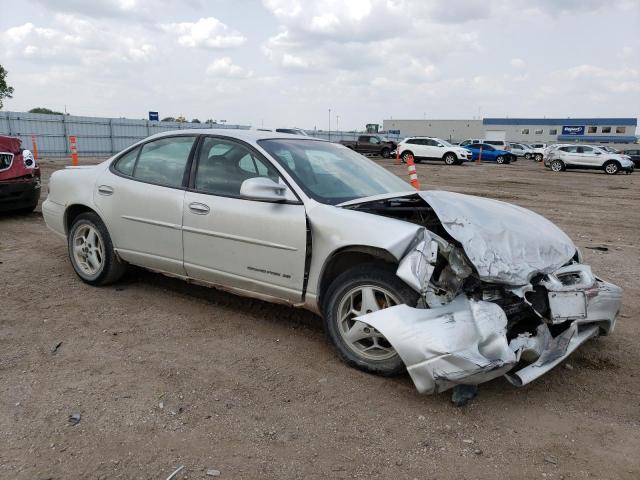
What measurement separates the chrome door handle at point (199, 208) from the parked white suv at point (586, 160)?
2924 centimetres

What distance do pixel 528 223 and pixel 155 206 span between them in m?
2.91

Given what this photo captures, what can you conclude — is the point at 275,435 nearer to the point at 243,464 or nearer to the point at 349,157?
the point at 243,464

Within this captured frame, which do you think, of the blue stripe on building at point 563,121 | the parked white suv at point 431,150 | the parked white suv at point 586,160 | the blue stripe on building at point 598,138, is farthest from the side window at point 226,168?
the blue stripe on building at point 563,121

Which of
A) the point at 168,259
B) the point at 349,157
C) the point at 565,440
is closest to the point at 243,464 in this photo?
the point at 565,440

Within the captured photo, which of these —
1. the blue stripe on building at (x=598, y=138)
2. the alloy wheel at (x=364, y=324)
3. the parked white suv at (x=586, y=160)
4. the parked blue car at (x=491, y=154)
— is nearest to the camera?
the alloy wheel at (x=364, y=324)

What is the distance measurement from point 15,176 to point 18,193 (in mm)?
276

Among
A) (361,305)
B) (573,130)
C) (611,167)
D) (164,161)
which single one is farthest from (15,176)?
(573,130)

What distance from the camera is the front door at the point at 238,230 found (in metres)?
3.69

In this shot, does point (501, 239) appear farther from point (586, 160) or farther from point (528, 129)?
point (528, 129)

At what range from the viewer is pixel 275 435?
9.12 feet

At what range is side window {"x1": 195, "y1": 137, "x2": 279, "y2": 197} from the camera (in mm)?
4043

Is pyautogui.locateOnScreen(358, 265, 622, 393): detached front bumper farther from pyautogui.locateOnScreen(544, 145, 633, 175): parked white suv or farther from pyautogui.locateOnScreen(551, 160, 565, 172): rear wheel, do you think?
pyautogui.locateOnScreen(551, 160, 565, 172): rear wheel

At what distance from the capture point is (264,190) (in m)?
3.64

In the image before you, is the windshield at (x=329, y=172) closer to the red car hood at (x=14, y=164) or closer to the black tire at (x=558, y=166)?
the red car hood at (x=14, y=164)
